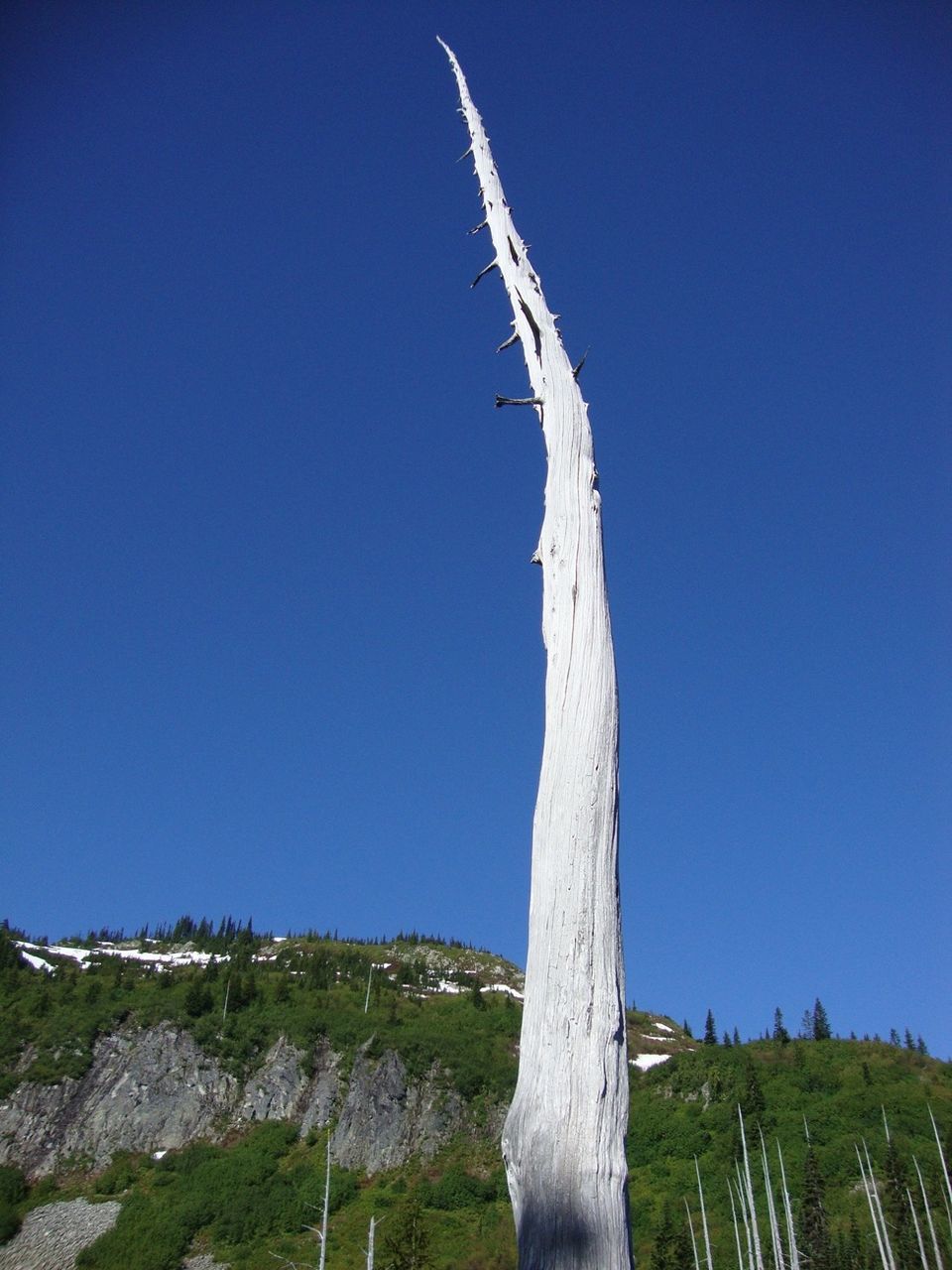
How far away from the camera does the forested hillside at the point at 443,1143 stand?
51.7 metres

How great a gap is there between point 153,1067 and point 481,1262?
37706 millimetres

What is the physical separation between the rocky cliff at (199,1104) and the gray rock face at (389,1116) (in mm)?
77

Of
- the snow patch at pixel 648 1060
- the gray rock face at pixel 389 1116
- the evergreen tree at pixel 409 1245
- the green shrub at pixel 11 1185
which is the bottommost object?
the evergreen tree at pixel 409 1245

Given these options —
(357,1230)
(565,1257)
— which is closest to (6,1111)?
(357,1230)

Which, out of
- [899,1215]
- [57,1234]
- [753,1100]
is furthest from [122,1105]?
[899,1215]

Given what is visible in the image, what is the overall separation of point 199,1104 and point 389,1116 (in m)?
15.6

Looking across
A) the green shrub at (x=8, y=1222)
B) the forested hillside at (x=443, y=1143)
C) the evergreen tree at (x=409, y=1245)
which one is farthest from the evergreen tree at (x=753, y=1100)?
the green shrub at (x=8, y=1222)

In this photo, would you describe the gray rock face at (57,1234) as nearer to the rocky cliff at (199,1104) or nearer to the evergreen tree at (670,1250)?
the rocky cliff at (199,1104)

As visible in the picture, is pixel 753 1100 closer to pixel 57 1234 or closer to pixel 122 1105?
pixel 57 1234

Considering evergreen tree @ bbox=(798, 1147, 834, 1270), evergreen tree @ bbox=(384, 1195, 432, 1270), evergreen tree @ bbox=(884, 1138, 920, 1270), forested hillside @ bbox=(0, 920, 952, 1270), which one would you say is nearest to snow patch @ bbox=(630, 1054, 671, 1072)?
forested hillside @ bbox=(0, 920, 952, 1270)

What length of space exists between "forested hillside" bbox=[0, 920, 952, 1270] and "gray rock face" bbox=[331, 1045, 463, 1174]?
38 centimetres

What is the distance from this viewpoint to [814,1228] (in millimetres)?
46062

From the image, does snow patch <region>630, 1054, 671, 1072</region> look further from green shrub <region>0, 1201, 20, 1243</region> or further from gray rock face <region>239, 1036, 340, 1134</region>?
green shrub <region>0, 1201, 20, 1243</region>

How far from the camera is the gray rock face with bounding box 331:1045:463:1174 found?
68.6 metres
